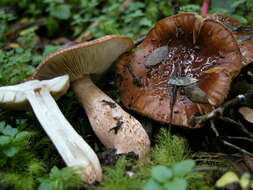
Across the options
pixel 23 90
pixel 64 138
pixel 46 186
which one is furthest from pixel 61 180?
pixel 23 90

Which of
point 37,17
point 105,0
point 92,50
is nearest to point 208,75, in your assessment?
point 92,50

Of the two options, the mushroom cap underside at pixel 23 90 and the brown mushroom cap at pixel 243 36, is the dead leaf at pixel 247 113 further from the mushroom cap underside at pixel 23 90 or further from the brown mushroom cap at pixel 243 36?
the mushroom cap underside at pixel 23 90

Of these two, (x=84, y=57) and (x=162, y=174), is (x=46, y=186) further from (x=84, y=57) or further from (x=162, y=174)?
(x=84, y=57)

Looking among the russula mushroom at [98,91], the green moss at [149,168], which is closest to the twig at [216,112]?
the green moss at [149,168]

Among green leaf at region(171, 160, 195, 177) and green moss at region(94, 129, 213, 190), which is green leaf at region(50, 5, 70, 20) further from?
green leaf at region(171, 160, 195, 177)

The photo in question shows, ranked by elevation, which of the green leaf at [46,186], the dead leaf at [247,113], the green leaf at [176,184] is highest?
the green leaf at [176,184]

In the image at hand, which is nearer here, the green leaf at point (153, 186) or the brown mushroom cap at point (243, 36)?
the green leaf at point (153, 186)
